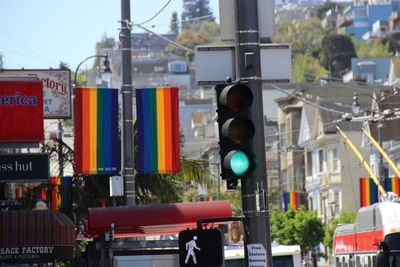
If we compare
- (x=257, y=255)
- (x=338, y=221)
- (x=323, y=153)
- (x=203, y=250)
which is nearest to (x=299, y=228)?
(x=338, y=221)

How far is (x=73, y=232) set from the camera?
74.8 ft

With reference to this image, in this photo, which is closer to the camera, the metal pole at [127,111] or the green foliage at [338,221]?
the metal pole at [127,111]

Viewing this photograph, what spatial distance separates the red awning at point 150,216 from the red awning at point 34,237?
3.08m

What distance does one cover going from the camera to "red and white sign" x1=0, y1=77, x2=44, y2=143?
2069cm

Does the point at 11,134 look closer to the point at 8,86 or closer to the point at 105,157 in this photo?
the point at 8,86

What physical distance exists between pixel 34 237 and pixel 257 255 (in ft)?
36.7

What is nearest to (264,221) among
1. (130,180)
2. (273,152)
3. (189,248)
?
(189,248)

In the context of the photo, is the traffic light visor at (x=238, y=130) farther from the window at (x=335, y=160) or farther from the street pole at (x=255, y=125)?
the window at (x=335, y=160)

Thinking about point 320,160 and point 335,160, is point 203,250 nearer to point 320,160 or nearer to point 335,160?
point 335,160

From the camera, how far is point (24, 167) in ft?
64.9

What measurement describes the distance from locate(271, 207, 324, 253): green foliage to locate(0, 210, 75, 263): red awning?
153 ft

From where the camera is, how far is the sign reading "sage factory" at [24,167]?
19594 mm

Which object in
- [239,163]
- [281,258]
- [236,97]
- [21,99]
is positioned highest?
[21,99]

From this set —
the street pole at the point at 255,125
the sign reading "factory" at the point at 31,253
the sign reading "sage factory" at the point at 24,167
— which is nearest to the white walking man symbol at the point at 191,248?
the street pole at the point at 255,125
